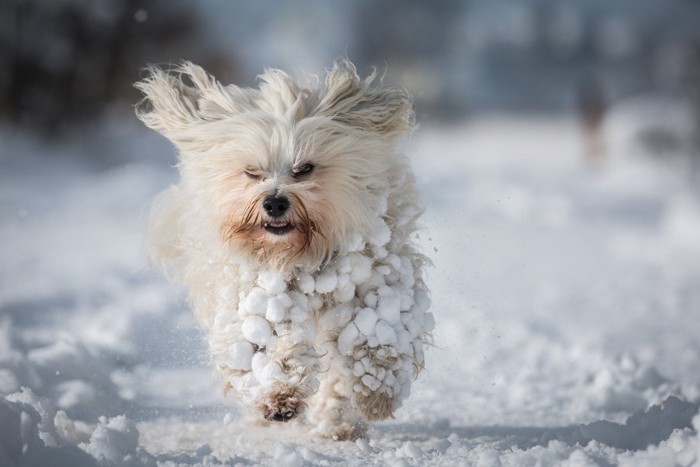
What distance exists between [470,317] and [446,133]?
24349 mm

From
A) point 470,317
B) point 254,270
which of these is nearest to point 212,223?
point 254,270

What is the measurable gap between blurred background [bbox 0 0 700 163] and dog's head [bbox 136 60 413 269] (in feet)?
39.8

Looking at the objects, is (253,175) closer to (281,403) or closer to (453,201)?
(281,403)

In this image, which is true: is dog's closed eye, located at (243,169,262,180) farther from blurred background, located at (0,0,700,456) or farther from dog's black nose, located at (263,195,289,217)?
blurred background, located at (0,0,700,456)

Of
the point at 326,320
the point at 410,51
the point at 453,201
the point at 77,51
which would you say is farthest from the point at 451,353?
the point at 410,51

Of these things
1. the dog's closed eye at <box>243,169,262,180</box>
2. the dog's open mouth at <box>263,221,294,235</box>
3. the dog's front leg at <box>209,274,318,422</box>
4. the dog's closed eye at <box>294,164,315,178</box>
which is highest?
the dog's closed eye at <box>294,164,315,178</box>

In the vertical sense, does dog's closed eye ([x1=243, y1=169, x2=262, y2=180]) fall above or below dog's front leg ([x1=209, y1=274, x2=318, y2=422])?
above

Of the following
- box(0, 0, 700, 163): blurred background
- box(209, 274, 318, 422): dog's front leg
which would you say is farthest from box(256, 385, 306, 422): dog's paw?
box(0, 0, 700, 163): blurred background

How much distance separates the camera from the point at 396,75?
31.6m

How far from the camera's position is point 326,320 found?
3.70 m

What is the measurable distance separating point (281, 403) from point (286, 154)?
1.02m

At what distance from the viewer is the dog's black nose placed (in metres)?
3.62

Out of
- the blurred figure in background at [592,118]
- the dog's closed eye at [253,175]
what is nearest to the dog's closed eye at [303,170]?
the dog's closed eye at [253,175]

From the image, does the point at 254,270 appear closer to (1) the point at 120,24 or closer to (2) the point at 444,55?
(1) the point at 120,24
